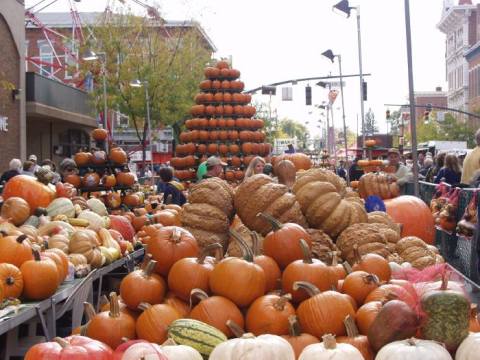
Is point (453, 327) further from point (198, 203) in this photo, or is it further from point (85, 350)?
point (198, 203)

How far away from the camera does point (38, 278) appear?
6059 millimetres

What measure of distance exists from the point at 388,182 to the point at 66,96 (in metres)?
26.9

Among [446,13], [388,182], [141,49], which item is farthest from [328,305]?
[446,13]

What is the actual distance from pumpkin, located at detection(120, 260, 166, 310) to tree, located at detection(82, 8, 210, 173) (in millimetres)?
33916

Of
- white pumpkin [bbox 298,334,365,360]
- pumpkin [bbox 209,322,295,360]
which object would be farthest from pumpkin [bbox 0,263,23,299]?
white pumpkin [bbox 298,334,365,360]

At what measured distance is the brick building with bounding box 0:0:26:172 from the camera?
2383 centimetres

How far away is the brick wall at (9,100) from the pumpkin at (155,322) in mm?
20889

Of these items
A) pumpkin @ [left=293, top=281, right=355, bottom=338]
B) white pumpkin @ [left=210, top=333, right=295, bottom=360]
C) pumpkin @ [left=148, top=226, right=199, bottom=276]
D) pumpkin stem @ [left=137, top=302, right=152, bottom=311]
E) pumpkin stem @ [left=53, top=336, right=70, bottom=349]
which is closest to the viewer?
white pumpkin @ [left=210, top=333, right=295, bottom=360]

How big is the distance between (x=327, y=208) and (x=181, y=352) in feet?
8.94

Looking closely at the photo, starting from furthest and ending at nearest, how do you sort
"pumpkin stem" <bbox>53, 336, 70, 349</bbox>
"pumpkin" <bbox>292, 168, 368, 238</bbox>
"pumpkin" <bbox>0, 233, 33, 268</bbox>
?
"pumpkin" <bbox>0, 233, 33, 268</bbox> → "pumpkin" <bbox>292, 168, 368, 238</bbox> → "pumpkin stem" <bbox>53, 336, 70, 349</bbox>

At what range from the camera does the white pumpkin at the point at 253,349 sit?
303 centimetres

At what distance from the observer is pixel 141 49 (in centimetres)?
3994

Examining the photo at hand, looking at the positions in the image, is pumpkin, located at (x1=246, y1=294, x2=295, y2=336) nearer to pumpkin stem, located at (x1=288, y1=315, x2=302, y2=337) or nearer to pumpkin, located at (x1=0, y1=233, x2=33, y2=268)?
pumpkin stem, located at (x1=288, y1=315, x2=302, y2=337)

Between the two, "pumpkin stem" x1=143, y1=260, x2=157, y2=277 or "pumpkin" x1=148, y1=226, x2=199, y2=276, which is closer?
"pumpkin stem" x1=143, y1=260, x2=157, y2=277
